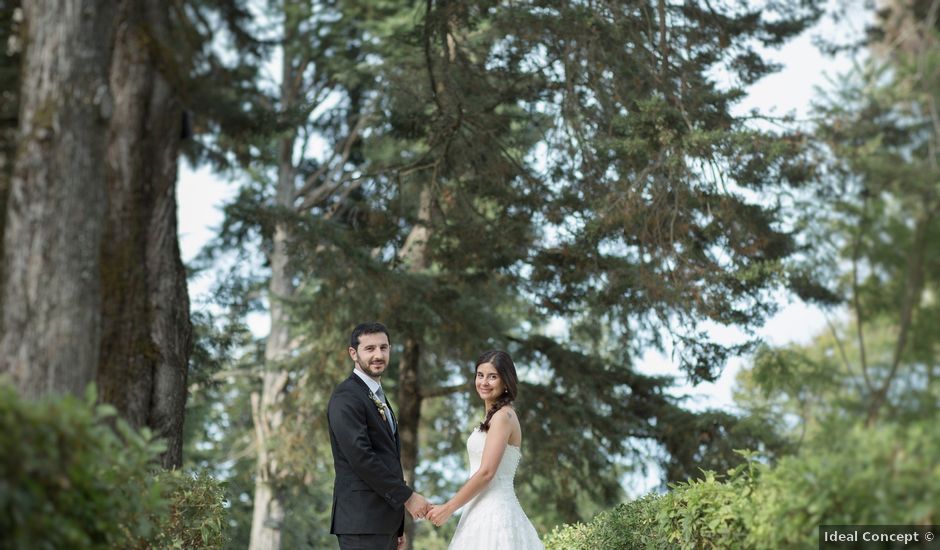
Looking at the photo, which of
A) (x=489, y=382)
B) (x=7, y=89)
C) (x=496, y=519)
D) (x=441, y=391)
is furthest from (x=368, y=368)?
(x=441, y=391)

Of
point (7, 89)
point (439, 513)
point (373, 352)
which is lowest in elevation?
point (439, 513)

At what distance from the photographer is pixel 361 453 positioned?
253 inches

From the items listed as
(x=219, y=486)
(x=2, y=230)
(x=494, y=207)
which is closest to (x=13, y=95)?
(x=2, y=230)

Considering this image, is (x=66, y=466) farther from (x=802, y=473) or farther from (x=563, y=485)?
(x=563, y=485)

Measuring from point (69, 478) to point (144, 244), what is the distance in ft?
14.6

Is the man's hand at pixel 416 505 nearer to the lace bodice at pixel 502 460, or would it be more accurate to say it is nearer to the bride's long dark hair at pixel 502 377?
the lace bodice at pixel 502 460

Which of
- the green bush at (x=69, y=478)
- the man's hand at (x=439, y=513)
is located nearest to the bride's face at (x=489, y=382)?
the man's hand at (x=439, y=513)

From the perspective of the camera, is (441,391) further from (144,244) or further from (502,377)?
(502,377)

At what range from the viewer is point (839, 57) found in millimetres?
12812

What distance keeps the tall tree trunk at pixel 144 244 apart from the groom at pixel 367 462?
223 centimetres

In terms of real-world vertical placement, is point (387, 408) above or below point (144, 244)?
below

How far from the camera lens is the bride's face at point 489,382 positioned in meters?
6.77

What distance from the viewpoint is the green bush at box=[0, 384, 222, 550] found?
142 inches

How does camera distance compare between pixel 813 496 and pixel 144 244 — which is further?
pixel 144 244
